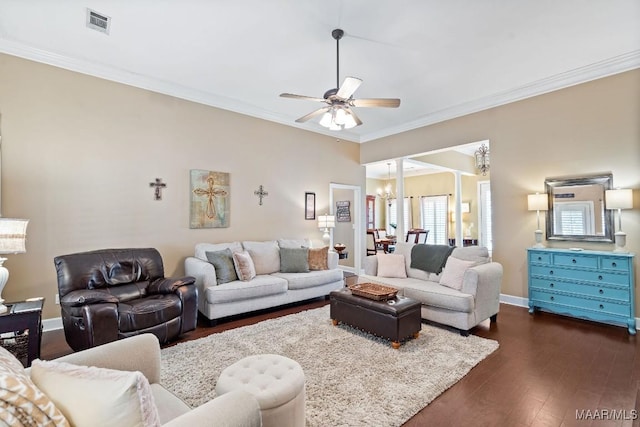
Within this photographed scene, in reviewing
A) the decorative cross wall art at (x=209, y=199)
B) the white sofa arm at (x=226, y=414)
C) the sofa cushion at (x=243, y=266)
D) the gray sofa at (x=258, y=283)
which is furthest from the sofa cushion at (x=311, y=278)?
the white sofa arm at (x=226, y=414)

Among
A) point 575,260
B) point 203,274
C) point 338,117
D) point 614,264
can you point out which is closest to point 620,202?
point 614,264

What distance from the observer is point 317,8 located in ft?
8.97

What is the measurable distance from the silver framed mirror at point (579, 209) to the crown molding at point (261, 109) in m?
1.30

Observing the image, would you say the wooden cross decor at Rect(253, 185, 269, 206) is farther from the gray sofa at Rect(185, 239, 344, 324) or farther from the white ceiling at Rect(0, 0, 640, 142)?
the white ceiling at Rect(0, 0, 640, 142)

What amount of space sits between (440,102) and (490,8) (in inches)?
88.6

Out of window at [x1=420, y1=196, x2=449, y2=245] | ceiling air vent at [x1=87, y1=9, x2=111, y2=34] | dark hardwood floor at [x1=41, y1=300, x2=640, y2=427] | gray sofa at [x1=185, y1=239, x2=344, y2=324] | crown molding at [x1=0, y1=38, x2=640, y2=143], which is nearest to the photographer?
dark hardwood floor at [x1=41, y1=300, x2=640, y2=427]

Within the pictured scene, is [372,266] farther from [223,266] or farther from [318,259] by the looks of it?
[223,266]

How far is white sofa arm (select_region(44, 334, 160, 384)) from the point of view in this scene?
1.42 metres

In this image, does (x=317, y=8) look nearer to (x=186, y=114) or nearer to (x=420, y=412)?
(x=186, y=114)

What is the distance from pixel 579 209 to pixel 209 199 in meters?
5.23

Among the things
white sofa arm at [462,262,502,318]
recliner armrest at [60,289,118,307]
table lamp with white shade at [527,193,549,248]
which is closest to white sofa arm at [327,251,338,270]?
white sofa arm at [462,262,502,318]

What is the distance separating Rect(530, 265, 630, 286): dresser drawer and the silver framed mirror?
1.63ft

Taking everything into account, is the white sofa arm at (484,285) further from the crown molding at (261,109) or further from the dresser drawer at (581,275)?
the crown molding at (261,109)

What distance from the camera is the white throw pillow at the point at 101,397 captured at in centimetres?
88
